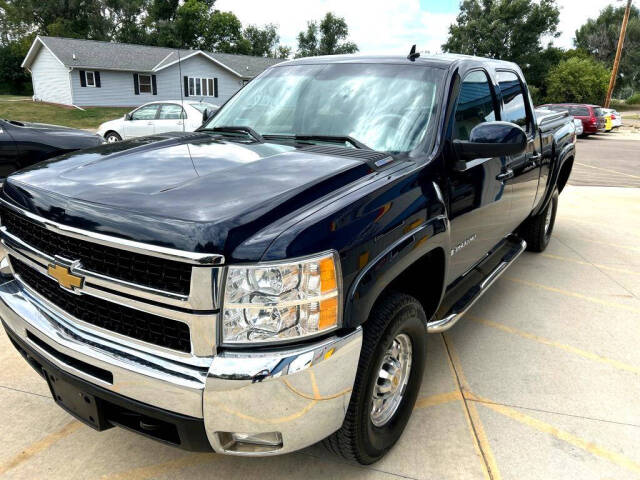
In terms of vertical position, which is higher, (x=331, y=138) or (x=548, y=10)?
(x=548, y=10)

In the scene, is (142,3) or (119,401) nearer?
(119,401)

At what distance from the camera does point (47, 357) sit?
2.18m

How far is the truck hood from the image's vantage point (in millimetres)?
1803

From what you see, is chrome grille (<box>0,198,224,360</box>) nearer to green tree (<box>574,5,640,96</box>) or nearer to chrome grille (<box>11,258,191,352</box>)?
chrome grille (<box>11,258,191,352</box>)

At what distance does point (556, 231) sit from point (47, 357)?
22.3ft

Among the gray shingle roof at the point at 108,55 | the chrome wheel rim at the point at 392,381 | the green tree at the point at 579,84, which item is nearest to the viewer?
the chrome wheel rim at the point at 392,381

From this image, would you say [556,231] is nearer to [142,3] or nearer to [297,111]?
[297,111]

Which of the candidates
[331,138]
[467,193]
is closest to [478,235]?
[467,193]

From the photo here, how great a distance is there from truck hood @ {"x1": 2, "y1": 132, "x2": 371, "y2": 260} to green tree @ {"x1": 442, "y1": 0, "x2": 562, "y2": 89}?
166 feet

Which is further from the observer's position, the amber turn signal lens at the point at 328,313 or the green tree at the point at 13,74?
the green tree at the point at 13,74

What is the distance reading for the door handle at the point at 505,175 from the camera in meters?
3.46

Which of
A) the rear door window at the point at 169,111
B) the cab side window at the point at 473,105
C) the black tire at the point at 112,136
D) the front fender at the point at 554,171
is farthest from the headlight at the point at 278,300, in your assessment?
the black tire at the point at 112,136

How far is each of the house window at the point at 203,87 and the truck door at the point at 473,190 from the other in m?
36.3

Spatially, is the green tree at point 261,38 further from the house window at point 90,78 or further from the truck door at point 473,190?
the truck door at point 473,190
